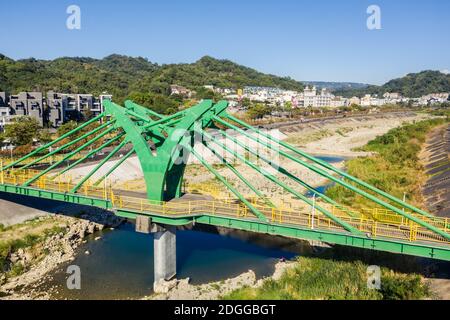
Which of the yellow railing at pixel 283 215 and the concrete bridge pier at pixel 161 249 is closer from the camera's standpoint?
the yellow railing at pixel 283 215

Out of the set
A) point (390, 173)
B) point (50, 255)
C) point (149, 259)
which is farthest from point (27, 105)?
point (390, 173)

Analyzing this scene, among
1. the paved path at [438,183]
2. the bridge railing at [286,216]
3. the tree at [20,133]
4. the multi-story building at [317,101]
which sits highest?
the multi-story building at [317,101]

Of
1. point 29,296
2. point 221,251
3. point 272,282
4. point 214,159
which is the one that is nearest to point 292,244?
point 221,251

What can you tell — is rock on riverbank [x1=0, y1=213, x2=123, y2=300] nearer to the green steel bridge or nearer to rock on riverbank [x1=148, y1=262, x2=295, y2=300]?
the green steel bridge

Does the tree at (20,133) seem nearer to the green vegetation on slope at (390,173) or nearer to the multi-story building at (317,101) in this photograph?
the green vegetation on slope at (390,173)

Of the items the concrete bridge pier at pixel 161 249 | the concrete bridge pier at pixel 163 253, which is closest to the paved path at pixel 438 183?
the concrete bridge pier at pixel 161 249

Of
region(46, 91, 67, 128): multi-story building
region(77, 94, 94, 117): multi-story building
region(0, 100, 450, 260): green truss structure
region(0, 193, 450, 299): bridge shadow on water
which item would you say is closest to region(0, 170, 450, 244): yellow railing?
region(0, 100, 450, 260): green truss structure
